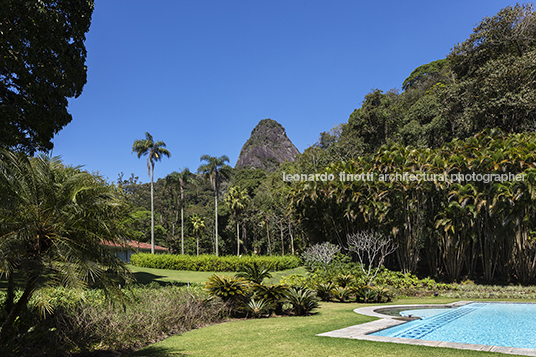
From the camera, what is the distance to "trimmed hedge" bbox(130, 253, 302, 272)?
27812 millimetres

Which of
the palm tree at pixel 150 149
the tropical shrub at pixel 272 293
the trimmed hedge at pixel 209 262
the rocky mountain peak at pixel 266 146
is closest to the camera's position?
the tropical shrub at pixel 272 293

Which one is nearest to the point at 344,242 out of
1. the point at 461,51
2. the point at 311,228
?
the point at 311,228

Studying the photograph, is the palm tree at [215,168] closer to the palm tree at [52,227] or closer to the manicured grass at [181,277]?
the manicured grass at [181,277]

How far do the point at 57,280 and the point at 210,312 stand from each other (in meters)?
5.83

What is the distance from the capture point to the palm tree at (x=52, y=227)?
426 cm

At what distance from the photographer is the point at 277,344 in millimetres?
6160

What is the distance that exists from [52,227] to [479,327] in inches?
405

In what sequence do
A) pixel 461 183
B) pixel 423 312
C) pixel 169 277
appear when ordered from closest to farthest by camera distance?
1. pixel 423 312
2. pixel 461 183
3. pixel 169 277

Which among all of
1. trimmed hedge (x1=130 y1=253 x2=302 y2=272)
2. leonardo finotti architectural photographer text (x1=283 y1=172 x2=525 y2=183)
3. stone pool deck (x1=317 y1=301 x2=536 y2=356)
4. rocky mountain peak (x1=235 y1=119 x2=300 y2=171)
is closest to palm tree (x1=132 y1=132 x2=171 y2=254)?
trimmed hedge (x1=130 y1=253 x2=302 y2=272)

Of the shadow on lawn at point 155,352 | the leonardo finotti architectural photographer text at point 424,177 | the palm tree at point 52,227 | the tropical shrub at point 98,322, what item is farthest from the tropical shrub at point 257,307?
the leonardo finotti architectural photographer text at point 424,177

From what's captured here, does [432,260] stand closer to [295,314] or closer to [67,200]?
[295,314]

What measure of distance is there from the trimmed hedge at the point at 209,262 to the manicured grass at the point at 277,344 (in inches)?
718

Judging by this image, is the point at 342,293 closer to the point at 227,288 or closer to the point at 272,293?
the point at 272,293

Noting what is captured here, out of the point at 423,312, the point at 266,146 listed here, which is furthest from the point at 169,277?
the point at 266,146
